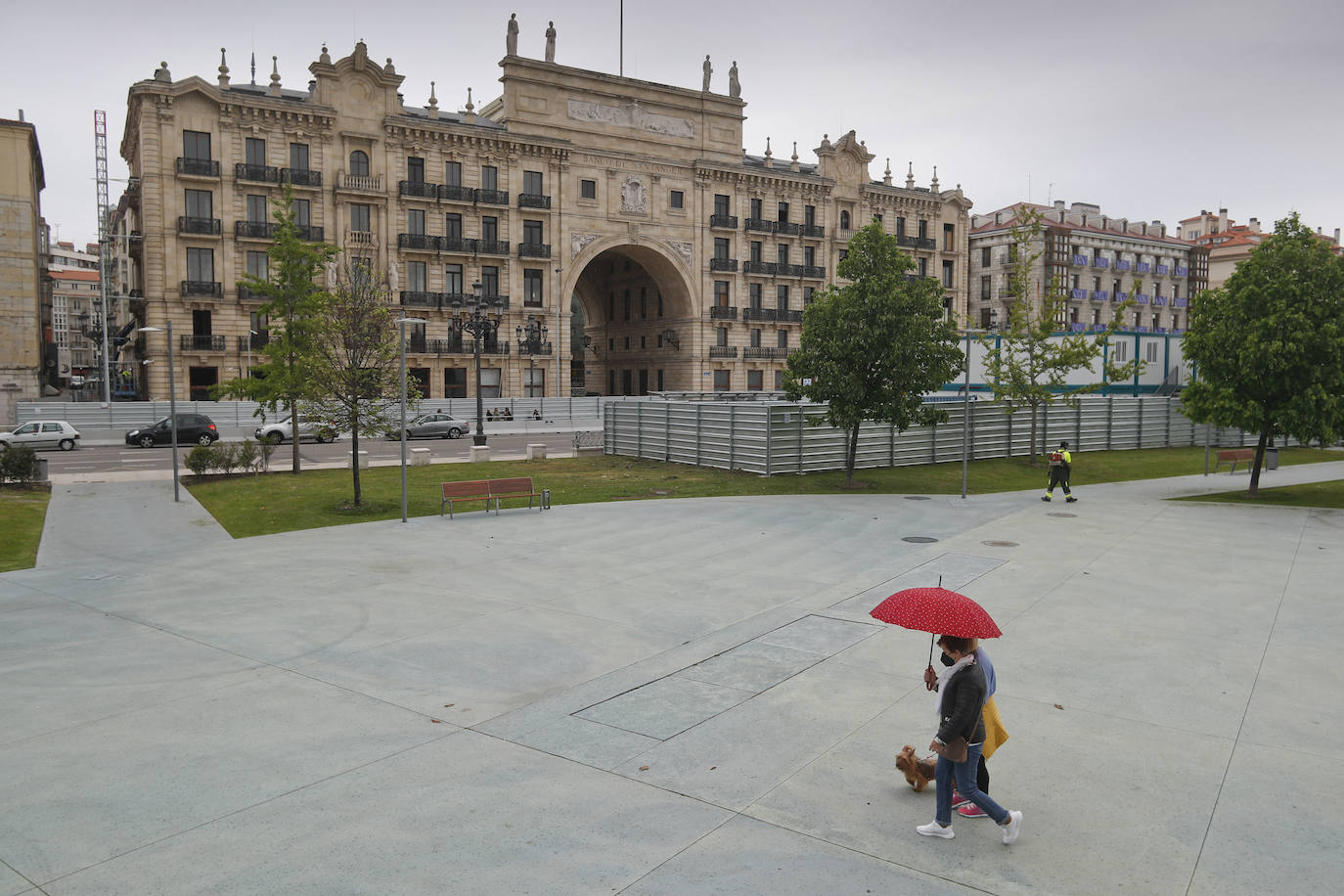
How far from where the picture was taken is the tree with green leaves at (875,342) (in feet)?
88.1

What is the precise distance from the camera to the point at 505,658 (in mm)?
11070

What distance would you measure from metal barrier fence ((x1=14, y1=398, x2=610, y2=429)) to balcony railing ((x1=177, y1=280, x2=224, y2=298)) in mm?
7235

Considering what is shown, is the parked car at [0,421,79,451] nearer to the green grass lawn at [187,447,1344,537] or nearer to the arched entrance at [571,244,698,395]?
the green grass lawn at [187,447,1344,537]

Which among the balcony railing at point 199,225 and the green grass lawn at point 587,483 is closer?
the green grass lawn at point 587,483

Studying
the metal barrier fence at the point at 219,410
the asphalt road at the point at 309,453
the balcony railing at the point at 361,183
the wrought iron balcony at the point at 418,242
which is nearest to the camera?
the asphalt road at the point at 309,453

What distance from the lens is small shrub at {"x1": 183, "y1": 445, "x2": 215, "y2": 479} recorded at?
29.0 metres

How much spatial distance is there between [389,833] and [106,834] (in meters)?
2.05

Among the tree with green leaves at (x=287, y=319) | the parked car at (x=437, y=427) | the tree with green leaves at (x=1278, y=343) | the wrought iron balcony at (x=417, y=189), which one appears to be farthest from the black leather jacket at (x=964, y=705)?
the wrought iron balcony at (x=417, y=189)

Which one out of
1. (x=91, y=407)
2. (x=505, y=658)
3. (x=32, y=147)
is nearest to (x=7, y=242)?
(x=32, y=147)

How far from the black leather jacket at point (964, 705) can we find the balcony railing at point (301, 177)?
2464 inches

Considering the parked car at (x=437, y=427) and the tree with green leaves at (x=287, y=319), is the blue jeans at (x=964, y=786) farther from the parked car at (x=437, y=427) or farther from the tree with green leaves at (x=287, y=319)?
the parked car at (x=437, y=427)

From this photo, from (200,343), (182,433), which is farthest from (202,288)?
(182,433)

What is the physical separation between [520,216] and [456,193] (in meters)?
5.25

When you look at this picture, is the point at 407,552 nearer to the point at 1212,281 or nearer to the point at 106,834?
the point at 106,834
